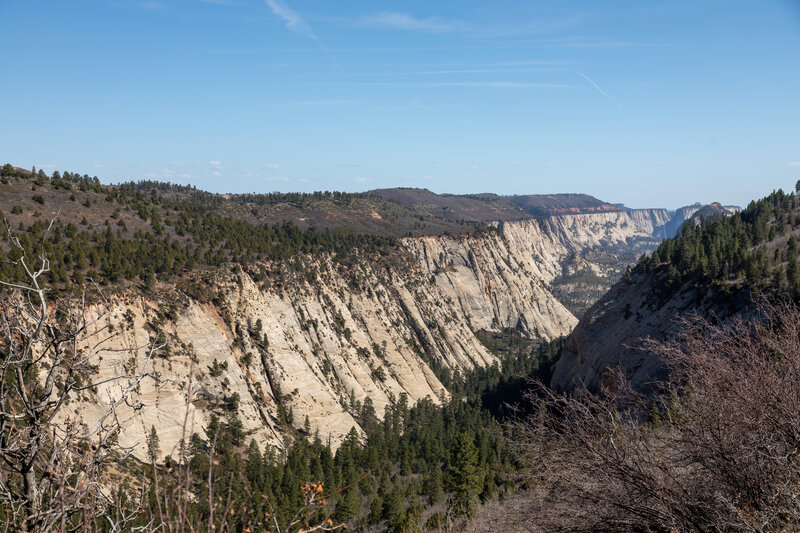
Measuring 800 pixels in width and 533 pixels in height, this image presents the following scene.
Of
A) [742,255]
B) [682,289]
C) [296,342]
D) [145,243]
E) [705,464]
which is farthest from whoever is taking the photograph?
[296,342]

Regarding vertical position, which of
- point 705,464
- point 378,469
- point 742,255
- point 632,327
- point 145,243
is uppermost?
point 742,255

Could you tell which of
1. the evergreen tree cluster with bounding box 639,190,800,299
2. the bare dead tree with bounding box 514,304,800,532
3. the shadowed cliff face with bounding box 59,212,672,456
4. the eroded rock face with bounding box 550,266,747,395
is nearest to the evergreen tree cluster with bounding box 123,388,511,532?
the shadowed cliff face with bounding box 59,212,672,456

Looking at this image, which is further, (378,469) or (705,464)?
(378,469)

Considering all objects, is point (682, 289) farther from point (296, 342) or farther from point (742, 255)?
point (296, 342)

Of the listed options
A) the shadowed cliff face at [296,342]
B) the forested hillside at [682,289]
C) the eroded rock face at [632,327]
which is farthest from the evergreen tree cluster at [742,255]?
the shadowed cliff face at [296,342]

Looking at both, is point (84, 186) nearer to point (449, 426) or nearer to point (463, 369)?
point (449, 426)

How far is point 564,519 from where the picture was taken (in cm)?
1188

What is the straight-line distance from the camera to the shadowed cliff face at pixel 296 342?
45812 mm

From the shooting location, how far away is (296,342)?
65.1 m

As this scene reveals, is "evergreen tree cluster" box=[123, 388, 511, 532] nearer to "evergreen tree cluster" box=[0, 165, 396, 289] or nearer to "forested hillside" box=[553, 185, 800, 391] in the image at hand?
"forested hillside" box=[553, 185, 800, 391]

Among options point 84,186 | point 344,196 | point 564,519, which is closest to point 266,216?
point 344,196

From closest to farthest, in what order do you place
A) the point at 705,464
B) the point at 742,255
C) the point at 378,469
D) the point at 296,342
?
1. the point at 705,464
2. the point at 742,255
3. the point at 378,469
4. the point at 296,342

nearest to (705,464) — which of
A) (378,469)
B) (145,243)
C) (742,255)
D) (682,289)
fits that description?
(378,469)

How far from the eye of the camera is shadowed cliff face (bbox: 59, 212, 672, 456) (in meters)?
45.8
